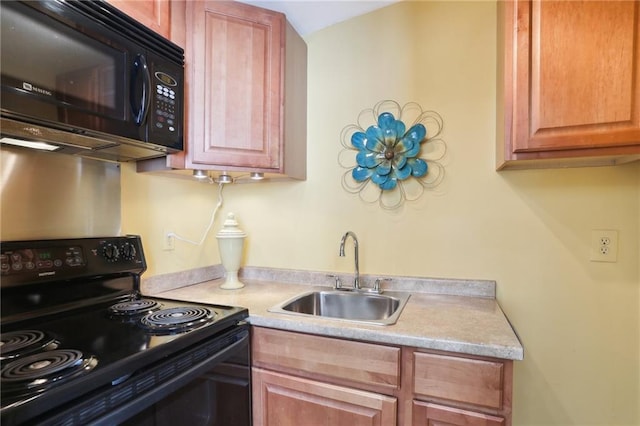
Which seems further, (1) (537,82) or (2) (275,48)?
(2) (275,48)

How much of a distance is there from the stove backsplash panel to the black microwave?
7cm

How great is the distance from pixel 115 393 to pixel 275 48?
146 cm

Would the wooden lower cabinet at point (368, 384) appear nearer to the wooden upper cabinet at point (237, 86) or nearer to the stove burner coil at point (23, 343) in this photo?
the stove burner coil at point (23, 343)

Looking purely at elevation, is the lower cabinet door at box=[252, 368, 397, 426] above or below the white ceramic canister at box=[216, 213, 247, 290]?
below

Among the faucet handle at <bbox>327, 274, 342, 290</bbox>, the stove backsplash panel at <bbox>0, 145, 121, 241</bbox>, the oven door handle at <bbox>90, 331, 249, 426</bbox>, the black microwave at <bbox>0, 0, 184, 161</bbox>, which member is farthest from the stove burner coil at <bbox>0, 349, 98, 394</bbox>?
the faucet handle at <bbox>327, 274, 342, 290</bbox>

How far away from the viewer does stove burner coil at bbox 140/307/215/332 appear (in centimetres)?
101

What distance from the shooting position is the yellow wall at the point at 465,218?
129 centimetres

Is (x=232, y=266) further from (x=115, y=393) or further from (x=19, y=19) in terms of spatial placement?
(x=19, y=19)

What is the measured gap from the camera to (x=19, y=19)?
806mm

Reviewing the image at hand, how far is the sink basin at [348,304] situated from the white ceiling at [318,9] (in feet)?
4.57

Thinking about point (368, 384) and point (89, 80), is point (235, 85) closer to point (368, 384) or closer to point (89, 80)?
point (89, 80)

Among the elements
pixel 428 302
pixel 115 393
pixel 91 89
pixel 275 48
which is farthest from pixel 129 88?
pixel 428 302

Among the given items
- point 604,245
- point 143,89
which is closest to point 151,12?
point 143,89

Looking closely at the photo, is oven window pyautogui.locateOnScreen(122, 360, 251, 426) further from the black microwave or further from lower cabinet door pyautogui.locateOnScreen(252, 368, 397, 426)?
the black microwave
